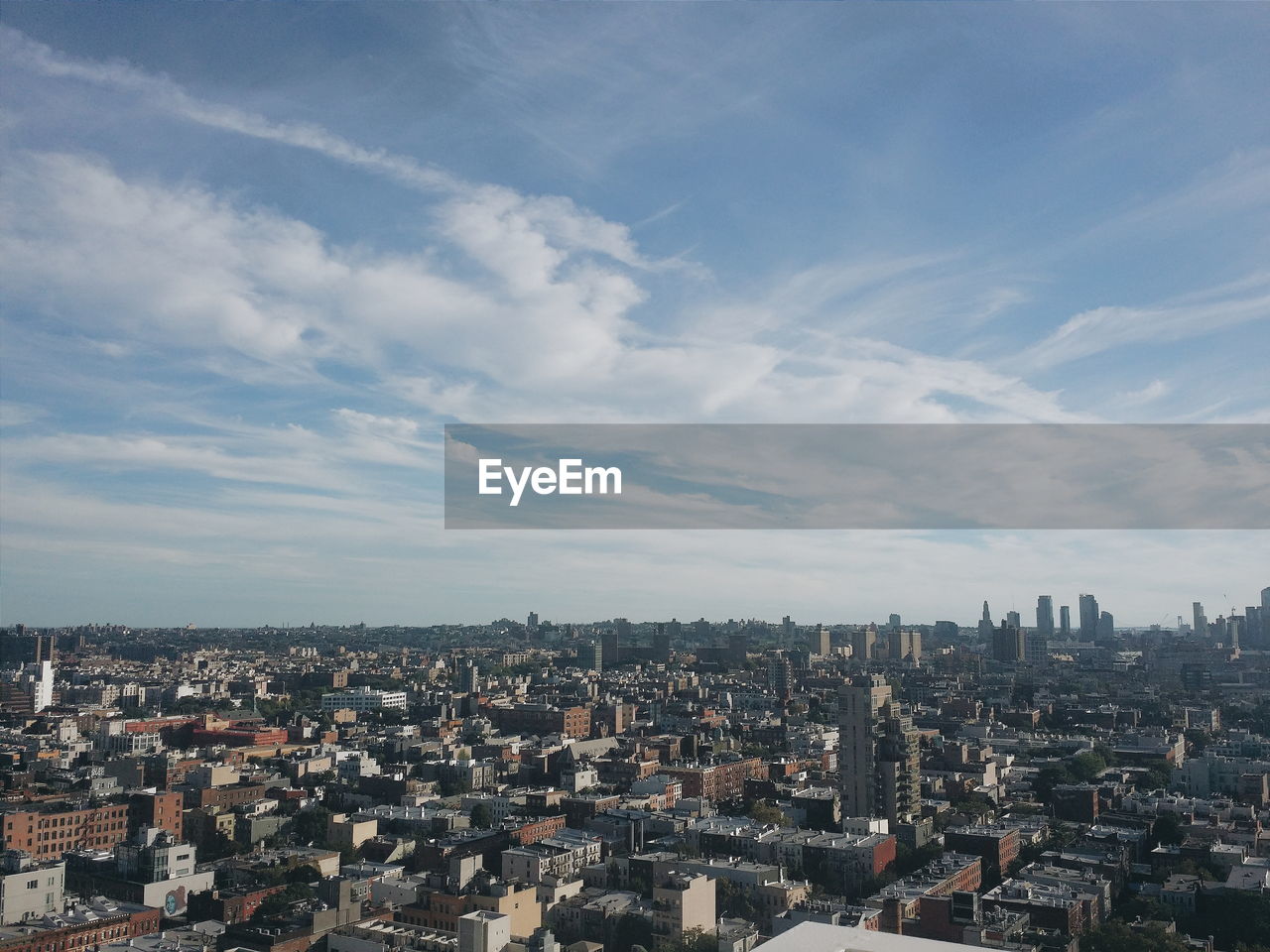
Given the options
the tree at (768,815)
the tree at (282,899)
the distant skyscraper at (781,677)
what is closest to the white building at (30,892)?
the tree at (282,899)

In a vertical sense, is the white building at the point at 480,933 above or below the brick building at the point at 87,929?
above

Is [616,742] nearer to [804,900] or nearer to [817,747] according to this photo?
[817,747]

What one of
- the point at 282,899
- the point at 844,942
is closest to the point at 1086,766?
the point at 282,899

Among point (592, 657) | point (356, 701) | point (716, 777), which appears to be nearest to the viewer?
point (716, 777)

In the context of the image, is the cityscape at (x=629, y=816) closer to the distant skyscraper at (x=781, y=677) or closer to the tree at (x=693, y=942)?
the tree at (x=693, y=942)

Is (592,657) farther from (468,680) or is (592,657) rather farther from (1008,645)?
(1008,645)

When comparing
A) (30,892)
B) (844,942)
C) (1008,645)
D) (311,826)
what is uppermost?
(844,942)

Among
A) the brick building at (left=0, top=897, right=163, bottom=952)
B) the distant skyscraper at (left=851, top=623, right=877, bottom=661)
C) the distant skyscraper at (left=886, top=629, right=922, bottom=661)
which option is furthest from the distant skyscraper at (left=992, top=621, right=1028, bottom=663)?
the brick building at (left=0, top=897, right=163, bottom=952)
